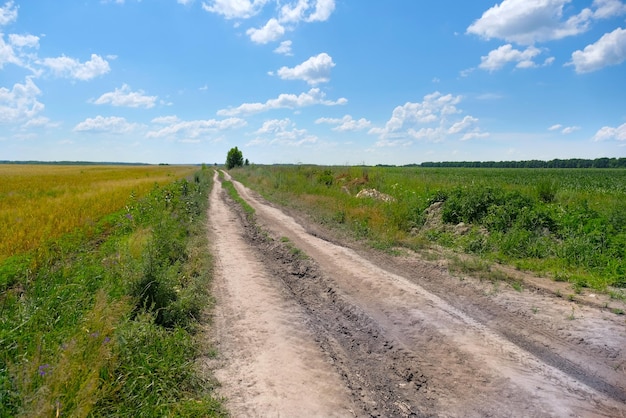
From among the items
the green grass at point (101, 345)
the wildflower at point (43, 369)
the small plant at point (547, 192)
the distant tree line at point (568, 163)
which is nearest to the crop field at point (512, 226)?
the small plant at point (547, 192)

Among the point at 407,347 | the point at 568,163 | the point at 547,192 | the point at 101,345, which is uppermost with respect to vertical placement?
the point at 568,163

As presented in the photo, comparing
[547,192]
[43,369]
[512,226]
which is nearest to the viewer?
[43,369]

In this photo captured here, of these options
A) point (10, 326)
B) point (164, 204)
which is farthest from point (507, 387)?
point (164, 204)

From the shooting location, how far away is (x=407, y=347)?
194 inches

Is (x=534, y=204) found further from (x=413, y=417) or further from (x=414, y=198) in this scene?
(x=413, y=417)

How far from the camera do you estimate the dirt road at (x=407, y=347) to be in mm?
3773

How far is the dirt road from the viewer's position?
3.77 metres

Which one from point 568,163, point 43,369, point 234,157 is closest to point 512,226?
point 43,369

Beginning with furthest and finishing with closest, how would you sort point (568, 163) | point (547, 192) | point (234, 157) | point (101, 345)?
1. point (568, 163)
2. point (234, 157)
3. point (547, 192)
4. point (101, 345)

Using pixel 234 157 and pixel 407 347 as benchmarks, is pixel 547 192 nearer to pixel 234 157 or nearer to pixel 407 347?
pixel 407 347

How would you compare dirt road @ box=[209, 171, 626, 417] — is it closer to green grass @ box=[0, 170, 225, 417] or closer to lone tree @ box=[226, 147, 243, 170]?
green grass @ box=[0, 170, 225, 417]

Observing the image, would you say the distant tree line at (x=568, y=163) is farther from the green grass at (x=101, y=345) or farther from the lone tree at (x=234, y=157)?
the green grass at (x=101, y=345)

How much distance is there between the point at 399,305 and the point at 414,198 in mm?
9008

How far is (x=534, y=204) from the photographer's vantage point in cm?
1110
